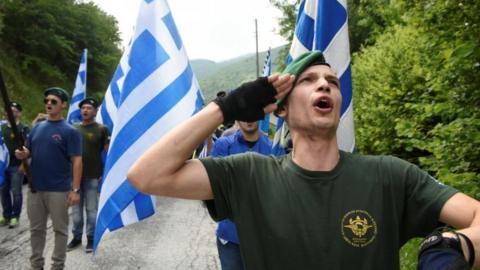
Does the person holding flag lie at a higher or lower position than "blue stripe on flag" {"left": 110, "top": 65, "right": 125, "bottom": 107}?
lower

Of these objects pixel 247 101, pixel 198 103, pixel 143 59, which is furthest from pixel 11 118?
pixel 247 101

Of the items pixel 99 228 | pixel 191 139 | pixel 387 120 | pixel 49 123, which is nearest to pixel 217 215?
pixel 191 139

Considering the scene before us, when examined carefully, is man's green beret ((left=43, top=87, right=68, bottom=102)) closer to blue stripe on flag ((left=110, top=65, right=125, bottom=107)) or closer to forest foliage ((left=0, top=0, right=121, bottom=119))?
blue stripe on flag ((left=110, top=65, right=125, bottom=107))

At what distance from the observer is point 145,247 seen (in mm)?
6766

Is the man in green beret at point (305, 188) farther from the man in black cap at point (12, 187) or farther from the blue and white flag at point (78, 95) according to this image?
the blue and white flag at point (78, 95)

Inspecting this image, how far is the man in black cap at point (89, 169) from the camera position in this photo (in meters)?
6.91

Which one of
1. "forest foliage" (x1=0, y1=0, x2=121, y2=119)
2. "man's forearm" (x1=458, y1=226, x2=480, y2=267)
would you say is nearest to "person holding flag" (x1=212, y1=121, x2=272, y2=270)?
"man's forearm" (x1=458, y1=226, x2=480, y2=267)

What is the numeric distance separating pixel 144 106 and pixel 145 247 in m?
3.16

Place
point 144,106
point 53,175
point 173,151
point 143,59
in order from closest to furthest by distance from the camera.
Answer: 1. point 173,151
2. point 144,106
3. point 143,59
4. point 53,175

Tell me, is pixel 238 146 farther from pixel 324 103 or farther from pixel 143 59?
pixel 324 103

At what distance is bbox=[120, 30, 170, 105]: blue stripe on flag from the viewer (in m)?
4.28

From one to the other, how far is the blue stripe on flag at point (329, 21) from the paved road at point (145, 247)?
10.7 feet

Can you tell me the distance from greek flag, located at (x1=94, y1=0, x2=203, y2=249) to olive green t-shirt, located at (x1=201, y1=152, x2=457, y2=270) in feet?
7.69

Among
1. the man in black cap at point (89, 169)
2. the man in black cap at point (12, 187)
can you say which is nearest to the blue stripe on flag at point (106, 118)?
the man in black cap at point (89, 169)
